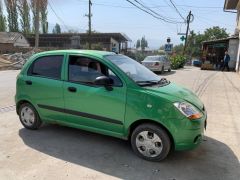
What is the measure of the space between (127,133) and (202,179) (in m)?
1.32

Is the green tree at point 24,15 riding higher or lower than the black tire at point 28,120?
higher

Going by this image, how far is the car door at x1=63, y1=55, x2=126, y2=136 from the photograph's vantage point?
4301 mm

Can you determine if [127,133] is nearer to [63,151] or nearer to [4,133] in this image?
[63,151]

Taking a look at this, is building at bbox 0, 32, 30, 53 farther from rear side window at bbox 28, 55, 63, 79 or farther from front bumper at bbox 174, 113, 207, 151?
front bumper at bbox 174, 113, 207, 151

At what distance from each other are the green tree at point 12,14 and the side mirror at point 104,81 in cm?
5471

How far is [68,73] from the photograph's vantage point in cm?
479

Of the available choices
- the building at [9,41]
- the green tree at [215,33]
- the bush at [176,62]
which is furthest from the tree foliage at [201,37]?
the building at [9,41]

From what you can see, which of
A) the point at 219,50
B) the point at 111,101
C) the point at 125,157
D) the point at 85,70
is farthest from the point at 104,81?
the point at 219,50

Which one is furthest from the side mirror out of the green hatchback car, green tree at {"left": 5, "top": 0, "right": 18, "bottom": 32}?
green tree at {"left": 5, "top": 0, "right": 18, "bottom": 32}

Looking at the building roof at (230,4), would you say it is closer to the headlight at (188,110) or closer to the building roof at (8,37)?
the headlight at (188,110)

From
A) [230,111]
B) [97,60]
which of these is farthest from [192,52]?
[97,60]

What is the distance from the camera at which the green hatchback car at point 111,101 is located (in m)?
4.01

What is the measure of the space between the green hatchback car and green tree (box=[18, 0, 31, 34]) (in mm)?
51522

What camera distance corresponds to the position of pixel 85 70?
15.4ft
